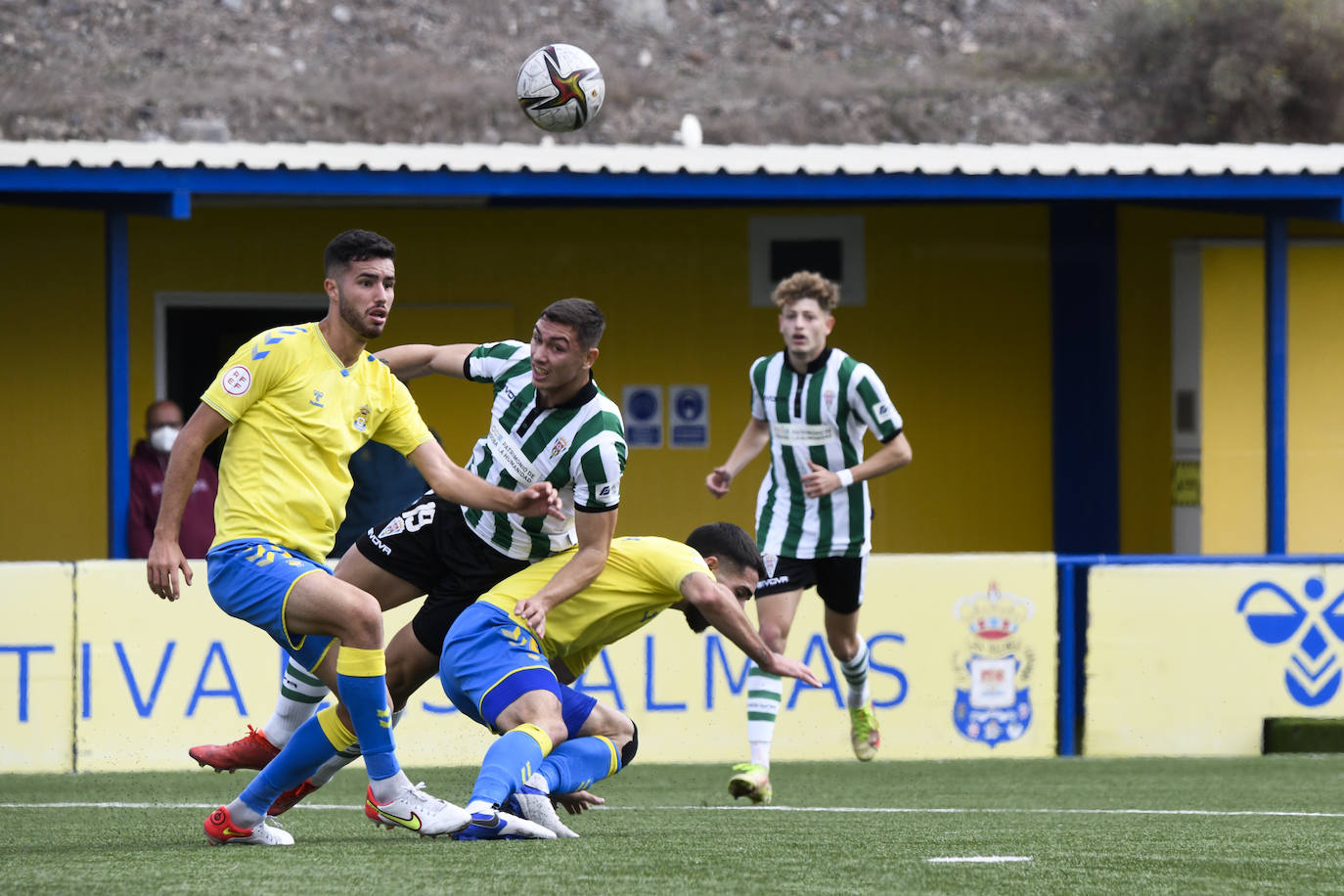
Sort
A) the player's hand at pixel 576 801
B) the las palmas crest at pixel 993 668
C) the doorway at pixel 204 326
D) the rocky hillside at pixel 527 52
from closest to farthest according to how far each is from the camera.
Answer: the player's hand at pixel 576 801, the las palmas crest at pixel 993 668, the doorway at pixel 204 326, the rocky hillside at pixel 527 52

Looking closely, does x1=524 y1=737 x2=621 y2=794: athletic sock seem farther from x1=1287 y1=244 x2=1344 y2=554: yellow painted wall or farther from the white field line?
x1=1287 y1=244 x2=1344 y2=554: yellow painted wall

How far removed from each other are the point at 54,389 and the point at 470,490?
6932 millimetres

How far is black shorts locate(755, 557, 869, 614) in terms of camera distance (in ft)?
25.9

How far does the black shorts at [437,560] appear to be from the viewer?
6.06m

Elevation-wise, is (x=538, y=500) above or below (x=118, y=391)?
below

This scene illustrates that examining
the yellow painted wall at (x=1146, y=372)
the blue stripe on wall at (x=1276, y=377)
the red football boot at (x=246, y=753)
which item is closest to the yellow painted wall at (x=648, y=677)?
the blue stripe on wall at (x=1276, y=377)

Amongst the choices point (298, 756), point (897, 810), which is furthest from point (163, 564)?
point (897, 810)

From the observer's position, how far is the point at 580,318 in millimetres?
5441

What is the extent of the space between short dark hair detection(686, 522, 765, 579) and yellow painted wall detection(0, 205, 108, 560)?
661 cm

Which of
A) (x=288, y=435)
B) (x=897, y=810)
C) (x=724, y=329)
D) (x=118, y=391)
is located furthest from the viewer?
(x=724, y=329)

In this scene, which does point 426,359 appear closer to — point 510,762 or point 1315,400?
point 510,762

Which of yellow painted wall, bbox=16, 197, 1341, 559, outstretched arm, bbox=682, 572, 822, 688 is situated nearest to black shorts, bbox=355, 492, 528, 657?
outstretched arm, bbox=682, 572, 822, 688

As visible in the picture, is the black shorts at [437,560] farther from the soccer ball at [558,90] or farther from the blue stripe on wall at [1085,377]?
the blue stripe on wall at [1085,377]

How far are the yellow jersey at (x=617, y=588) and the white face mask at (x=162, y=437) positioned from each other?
507 cm
